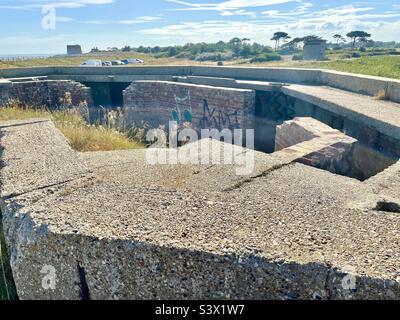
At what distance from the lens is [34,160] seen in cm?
302

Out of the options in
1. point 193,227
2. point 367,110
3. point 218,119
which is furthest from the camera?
point 218,119

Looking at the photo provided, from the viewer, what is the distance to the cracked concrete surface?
5.33 ft

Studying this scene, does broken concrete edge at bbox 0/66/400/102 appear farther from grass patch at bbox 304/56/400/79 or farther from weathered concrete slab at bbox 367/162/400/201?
weathered concrete slab at bbox 367/162/400/201

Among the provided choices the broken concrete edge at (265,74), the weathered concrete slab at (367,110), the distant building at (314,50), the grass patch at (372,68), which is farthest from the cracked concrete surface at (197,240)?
the distant building at (314,50)

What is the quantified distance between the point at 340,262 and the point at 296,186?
3.91 ft

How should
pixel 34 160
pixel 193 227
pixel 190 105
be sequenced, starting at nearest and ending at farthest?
pixel 193 227, pixel 34 160, pixel 190 105

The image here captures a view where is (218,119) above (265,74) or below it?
below

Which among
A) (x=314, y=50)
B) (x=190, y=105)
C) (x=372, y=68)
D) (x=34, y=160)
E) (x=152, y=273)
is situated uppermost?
(x=314, y=50)

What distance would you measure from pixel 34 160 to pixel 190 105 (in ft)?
25.5

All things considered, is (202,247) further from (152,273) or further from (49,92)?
(49,92)

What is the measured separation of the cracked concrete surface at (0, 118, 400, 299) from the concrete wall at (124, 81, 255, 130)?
6746 millimetres

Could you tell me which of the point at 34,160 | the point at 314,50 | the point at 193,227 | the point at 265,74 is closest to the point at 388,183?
the point at 193,227

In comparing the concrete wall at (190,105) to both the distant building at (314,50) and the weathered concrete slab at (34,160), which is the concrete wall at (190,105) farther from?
the distant building at (314,50)
